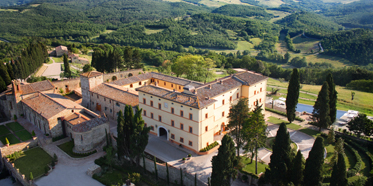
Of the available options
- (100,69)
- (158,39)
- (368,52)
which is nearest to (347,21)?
(368,52)

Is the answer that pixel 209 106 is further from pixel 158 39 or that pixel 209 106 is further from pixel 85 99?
pixel 158 39

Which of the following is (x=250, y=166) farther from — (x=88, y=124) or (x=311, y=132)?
(x=88, y=124)

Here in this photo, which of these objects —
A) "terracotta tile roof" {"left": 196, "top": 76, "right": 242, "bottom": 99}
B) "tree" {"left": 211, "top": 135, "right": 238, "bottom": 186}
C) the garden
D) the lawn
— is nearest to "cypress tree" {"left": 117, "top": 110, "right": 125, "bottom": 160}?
"terracotta tile roof" {"left": 196, "top": 76, "right": 242, "bottom": 99}

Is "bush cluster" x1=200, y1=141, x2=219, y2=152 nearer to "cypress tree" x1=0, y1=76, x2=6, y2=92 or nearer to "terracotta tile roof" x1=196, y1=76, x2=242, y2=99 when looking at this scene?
"terracotta tile roof" x1=196, y1=76, x2=242, y2=99

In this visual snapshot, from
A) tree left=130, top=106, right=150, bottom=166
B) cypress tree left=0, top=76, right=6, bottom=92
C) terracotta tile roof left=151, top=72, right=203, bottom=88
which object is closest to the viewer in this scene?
tree left=130, top=106, right=150, bottom=166

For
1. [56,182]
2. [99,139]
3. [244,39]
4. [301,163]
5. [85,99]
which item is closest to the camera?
[301,163]

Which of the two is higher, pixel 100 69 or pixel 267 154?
pixel 100 69

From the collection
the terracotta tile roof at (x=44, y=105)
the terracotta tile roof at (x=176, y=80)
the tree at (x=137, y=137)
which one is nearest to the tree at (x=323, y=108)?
the terracotta tile roof at (x=176, y=80)
